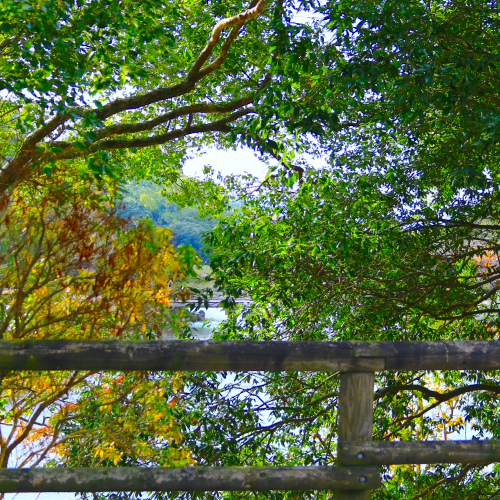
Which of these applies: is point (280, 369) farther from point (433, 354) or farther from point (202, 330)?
point (202, 330)

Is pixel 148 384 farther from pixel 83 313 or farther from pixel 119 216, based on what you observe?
pixel 119 216

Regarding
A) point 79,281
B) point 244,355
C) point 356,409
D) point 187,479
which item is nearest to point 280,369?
point 244,355

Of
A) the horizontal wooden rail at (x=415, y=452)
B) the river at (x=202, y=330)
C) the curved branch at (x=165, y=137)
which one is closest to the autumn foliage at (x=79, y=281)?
the river at (x=202, y=330)

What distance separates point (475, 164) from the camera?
4707 mm

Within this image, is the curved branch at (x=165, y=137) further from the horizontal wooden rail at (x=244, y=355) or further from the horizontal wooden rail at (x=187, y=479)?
the horizontal wooden rail at (x=187, y=479)

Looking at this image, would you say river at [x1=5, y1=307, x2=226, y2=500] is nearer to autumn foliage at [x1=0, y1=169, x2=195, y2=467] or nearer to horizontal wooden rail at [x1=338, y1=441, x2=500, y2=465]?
autumn foliage at [x1=0, y1=169, x2=195, y2=467]

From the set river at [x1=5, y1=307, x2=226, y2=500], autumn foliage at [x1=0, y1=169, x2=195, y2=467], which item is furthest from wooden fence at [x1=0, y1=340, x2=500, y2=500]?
river at [x1=5, y1=307, x2=226, y2=500]

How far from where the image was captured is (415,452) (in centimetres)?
A: 205

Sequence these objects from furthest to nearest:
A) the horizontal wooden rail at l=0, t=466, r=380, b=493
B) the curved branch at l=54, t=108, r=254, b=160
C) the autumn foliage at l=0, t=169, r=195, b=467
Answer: the curved branch at l=54, t=108, r=254, b=160 → the autumn foliage at l=0, t=169, r=195, b=467 → the horizontal wooden rail at l=0, t=466, r=380, b=493

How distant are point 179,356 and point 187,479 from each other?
478 mm

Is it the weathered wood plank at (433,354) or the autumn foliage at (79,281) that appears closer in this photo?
the weathered wood plank at (433,354)

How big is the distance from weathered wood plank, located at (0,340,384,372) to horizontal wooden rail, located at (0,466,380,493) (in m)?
0.40

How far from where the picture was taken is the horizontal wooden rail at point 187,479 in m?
1.87

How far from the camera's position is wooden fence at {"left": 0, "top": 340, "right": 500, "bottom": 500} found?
1888 millimetres
